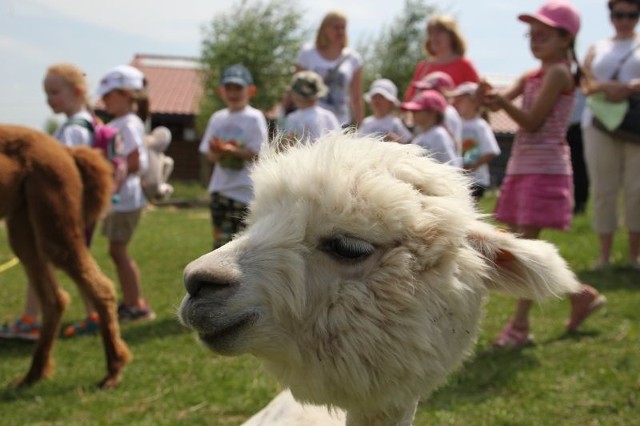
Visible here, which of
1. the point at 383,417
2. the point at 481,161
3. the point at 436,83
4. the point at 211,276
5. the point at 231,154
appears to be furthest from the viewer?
the point at 481,161

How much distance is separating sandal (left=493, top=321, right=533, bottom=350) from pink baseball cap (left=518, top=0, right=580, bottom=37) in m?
1.94

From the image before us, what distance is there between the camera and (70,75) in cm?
531

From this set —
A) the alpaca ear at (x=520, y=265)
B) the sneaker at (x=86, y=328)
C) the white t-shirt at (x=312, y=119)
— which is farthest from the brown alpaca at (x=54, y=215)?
the alpaca ear at (x=520, y=265)

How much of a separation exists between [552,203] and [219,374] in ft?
7.88

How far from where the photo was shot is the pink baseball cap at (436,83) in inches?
227

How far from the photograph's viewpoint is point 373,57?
28.0m

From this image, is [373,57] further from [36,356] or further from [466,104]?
[36,356]

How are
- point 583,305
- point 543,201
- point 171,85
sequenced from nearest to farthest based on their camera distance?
point 543,201, point 583,305, point 171,85

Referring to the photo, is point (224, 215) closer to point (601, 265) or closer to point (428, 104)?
point (428, 104)

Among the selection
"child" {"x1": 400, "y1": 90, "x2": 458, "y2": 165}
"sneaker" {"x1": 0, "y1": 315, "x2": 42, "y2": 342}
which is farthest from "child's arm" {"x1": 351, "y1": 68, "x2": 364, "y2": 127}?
"sneaker" {"x1": 0, "y1": 315, "x2": 42, "y2": 342}

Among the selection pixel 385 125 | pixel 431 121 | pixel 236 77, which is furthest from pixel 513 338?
pixel 236 77

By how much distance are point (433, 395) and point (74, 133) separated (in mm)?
3278

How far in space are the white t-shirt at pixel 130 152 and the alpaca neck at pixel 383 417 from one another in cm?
422

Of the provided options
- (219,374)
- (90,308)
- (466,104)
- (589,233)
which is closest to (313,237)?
(219,374)
